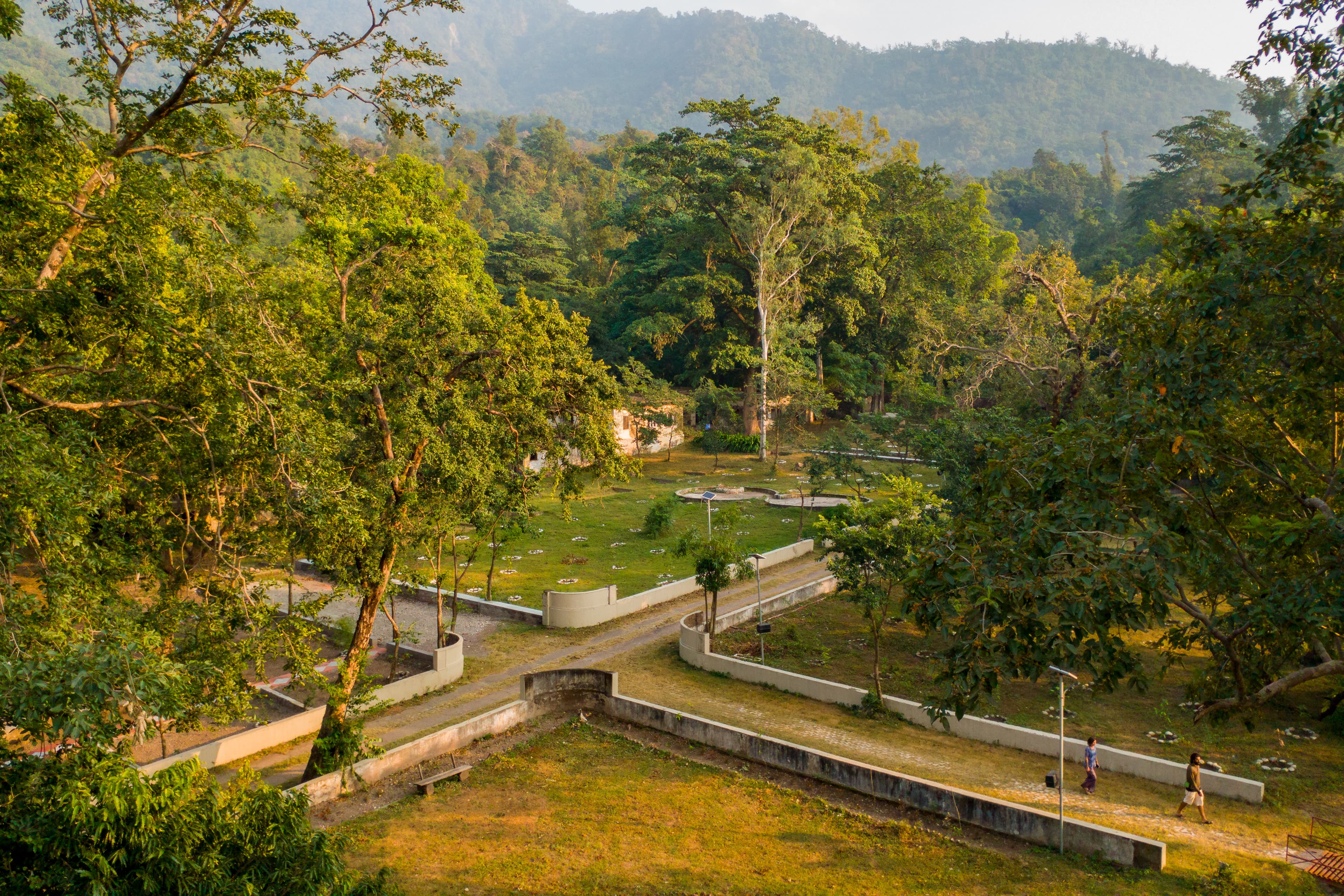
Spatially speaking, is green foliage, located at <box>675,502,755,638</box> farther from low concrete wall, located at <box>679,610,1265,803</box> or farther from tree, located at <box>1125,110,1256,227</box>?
tree, located at <box>1125,110,1256,227</box>

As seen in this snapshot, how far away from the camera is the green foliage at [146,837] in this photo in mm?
5422

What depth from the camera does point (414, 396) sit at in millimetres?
13789

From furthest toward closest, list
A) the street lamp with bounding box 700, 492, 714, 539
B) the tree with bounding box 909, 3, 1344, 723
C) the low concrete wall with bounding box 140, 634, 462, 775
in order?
the street lamp with bounding box 700, 492, 714, 539 < the low concrete wall with bounding box 140, 634, 462, 775 < the tree with bounding box 909, 3, 1344, 723

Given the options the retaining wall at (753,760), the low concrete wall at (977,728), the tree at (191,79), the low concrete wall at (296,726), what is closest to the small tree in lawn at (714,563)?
the low concrete wall at (977,728)

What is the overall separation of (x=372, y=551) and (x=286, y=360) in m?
4.20

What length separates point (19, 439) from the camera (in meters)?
8.01

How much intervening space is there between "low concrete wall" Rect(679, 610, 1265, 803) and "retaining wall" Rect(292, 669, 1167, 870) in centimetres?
128

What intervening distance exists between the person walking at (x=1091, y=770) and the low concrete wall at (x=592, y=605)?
38.3 ft

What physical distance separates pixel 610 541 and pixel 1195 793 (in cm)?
1975

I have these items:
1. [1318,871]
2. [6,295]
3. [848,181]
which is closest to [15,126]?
[6,295]

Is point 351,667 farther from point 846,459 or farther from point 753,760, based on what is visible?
point 846,459

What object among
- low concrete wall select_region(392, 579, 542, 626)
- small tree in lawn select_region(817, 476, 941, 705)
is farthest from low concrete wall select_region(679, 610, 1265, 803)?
low concrete wall select_region(392, 579, 542, 626)

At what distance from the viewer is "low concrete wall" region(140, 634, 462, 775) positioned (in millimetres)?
13766

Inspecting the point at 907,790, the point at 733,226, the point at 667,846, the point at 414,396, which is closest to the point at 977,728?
the point at 907,790
